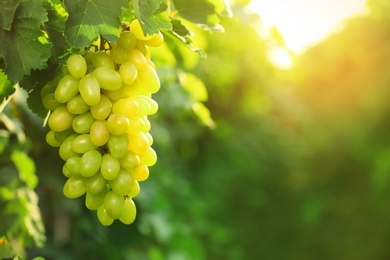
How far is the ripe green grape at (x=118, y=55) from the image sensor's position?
31.4 inches

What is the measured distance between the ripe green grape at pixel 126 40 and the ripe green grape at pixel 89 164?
0.50 feet

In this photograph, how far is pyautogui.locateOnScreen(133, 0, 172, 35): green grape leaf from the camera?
0.76 metres

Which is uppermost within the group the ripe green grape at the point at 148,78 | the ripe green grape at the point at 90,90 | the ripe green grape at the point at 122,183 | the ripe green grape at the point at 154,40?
the ripe green grape at the point at 154,40

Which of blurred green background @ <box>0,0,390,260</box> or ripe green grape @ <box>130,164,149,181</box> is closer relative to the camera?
ripe green grape @ <box>130,164,149,181</box>

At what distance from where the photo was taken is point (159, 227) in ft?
8.09

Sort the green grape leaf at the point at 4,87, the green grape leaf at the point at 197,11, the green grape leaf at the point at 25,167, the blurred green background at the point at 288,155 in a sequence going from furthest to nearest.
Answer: the blurred green background at the point at 288,155 → the green grape leaf at the point at 25,167 → the green grape leaf at the point at 197,11 → the green grape leaf at the point at 4,87

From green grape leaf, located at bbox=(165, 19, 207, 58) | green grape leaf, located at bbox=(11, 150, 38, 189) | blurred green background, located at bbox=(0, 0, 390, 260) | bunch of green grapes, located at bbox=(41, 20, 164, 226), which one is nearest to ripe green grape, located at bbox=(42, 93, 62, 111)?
bunch of green grapes, located at bbox=(41, 20, 164, 226)

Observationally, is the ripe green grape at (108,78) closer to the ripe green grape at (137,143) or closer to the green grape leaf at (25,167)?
the ripe green grape at (137,143)

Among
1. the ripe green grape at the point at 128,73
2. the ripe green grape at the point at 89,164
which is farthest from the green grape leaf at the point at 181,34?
the ripe green grape at the point at 89,164

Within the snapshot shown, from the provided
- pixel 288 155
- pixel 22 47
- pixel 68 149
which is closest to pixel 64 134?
pixel 68 149

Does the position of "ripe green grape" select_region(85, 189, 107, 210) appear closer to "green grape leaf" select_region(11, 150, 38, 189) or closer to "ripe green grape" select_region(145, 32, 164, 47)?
"ripe green grape" select_region(145, 32, 164, 47)

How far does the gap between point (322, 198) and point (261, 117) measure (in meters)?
1.57

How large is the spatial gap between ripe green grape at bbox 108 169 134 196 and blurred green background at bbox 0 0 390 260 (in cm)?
200

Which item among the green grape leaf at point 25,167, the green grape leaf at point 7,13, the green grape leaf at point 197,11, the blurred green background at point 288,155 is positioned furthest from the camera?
the blurred green background at point 288,155
